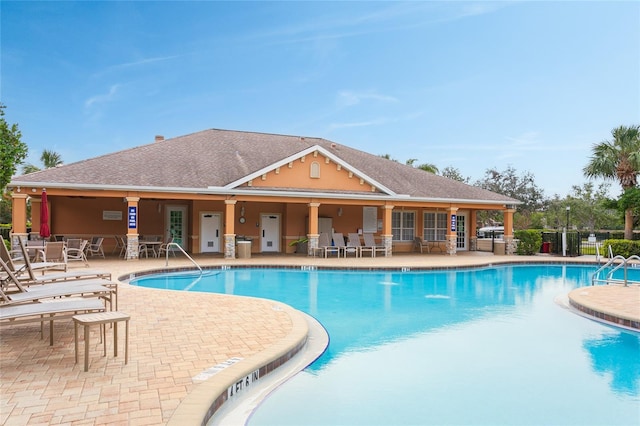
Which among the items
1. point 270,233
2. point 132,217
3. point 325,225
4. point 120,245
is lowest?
point 120,245

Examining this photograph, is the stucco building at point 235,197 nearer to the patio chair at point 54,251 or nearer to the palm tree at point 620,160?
the patio chair at point 54,251

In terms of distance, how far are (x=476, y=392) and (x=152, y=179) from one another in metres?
15.3

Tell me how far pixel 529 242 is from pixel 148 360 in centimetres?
2201

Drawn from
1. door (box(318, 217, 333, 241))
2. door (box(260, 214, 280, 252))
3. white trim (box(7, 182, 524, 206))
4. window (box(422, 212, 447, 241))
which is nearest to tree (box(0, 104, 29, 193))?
white trim (box(7, 182, 524, 206))

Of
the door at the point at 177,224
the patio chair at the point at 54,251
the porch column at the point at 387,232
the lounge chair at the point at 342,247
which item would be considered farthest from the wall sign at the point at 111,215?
the porch column at the point at 387,232

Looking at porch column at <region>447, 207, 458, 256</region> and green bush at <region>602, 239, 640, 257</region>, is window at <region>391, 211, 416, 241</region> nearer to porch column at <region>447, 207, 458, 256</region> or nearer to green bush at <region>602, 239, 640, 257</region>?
porch column at <region>447, 207, 458, 256</region>

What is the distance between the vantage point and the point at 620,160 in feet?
82.6

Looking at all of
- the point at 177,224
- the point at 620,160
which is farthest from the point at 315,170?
the point at 620,160

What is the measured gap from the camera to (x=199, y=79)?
2675 cm

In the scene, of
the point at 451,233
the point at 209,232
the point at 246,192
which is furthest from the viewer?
the point at 451,233

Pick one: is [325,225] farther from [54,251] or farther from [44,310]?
[44,310]

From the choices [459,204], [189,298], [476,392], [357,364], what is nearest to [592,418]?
[476,392]

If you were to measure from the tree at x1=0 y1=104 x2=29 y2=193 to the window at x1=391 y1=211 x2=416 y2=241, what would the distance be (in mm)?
17009

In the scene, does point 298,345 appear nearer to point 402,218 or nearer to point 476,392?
point 476,392
